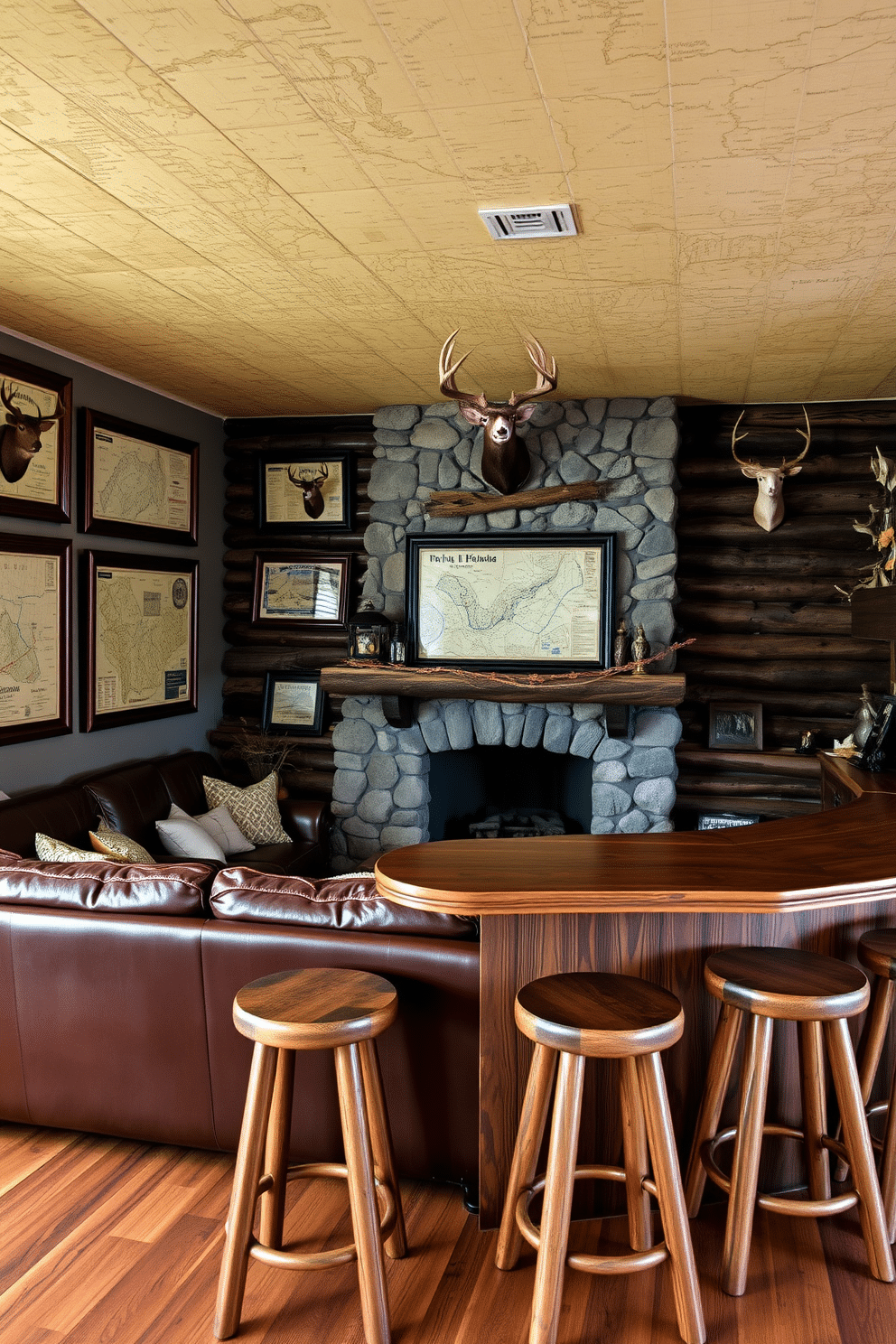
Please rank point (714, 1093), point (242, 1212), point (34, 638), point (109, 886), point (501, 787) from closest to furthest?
point (242, 1212)
point (714, 1093)
point (109, 886)
point (34, 638)
point (501, 787)

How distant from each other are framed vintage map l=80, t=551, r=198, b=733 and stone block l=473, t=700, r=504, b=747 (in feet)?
5.74

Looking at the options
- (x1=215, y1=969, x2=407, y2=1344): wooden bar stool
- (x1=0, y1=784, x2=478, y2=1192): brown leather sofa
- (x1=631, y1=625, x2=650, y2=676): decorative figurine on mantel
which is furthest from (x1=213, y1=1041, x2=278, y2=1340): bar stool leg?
(x1=631, y1=625, x2=650, y2=676): decorative figurine on mantel

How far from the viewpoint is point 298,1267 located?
2.18 metres

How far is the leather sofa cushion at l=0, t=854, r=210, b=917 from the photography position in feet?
9.32

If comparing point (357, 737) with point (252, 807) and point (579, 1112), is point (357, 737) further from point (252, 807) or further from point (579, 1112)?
point (579, 1112)

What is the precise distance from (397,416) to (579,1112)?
4.32 m

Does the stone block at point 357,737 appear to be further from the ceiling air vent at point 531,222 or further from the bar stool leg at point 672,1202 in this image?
the bar stool leg at point 672,1202

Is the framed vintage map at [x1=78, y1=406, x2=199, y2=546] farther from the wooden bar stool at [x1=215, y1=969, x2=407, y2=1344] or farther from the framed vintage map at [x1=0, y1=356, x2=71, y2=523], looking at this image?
the wooden bar stool at [x1=215, y1=969, x2=407, y2=1344]

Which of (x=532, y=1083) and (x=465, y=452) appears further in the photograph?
(x=465, y=452)

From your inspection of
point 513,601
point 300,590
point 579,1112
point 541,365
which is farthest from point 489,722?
point 579,1112

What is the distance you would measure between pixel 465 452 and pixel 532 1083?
12.9ft

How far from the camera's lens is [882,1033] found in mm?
2664

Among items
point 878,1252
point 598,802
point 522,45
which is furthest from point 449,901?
point 598,802

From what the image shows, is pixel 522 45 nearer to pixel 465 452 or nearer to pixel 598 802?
pixel 465 452
